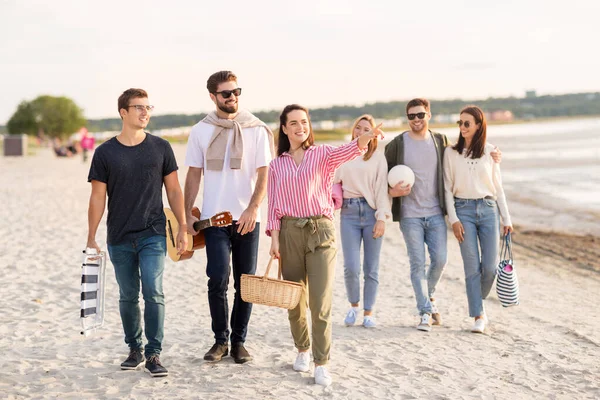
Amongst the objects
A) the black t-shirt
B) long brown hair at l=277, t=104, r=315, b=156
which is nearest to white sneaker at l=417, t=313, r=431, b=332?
long brown hair at l=277, t=104, r=315, b=156

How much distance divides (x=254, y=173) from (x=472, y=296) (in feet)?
8.29

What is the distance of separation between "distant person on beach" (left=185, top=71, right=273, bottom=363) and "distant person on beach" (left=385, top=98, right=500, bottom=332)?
159 centimetres

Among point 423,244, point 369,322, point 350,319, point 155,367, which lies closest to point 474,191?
point 423,244

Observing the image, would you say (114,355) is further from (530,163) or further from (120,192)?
(530,163)

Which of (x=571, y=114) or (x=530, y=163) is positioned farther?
(x=571, y=114)

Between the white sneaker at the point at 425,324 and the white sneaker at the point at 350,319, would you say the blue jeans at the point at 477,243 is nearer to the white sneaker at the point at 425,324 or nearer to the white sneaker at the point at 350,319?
the white sneaker at the point at 425,324

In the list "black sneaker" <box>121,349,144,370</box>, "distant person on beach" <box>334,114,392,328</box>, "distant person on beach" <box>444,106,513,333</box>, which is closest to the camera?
"black sneaker" <box>121,349,144,370</box>

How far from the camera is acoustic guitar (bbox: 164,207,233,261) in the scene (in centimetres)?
548

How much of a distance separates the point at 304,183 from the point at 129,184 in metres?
1.21

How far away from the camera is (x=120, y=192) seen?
5344 mm

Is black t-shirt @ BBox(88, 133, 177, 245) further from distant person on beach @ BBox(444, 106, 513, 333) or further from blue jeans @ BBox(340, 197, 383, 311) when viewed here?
distant person on beach @ BBox(444, 106, 513, 333)

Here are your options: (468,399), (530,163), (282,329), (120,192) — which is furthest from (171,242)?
(530,163)

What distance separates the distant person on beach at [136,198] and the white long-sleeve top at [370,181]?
6.30 feet

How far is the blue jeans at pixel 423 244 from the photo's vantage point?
22.4 ft
